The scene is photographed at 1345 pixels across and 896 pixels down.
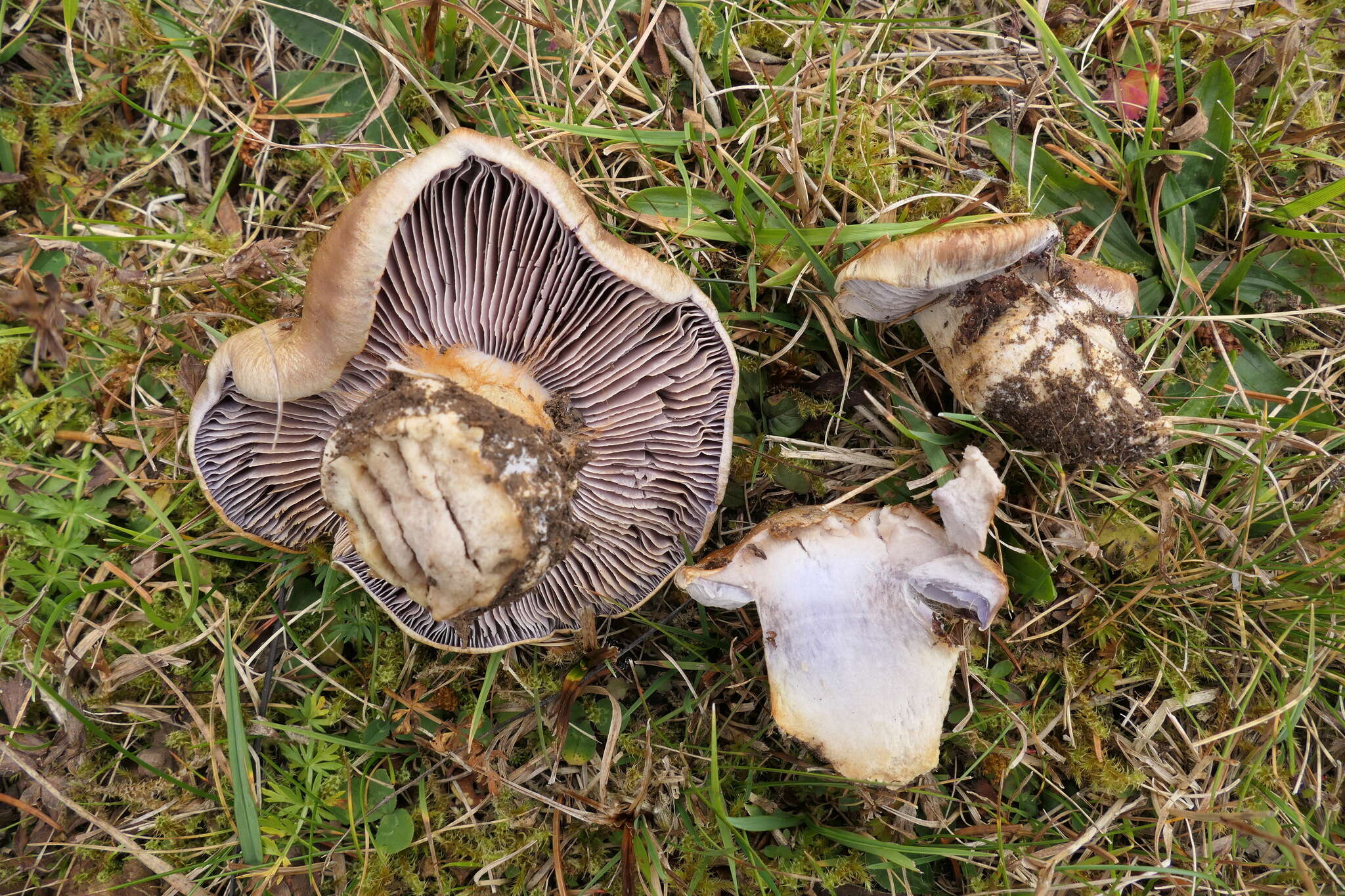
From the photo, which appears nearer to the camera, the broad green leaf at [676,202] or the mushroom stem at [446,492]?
the mushroom stem at [446,492]

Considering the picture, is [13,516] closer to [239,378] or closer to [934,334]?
[239,378]

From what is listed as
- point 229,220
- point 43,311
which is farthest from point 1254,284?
point 43,311

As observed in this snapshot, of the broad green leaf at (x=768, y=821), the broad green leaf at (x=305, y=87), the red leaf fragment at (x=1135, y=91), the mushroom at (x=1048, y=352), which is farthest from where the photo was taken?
the broad green leaf at (x=305, y=87)

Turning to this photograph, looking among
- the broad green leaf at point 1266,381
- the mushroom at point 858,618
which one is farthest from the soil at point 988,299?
the broad green leaf at point 1266,381

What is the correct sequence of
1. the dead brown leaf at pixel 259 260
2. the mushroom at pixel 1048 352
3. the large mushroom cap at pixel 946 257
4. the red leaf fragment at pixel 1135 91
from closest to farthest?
the large mushroom cap at pixel 946 257 < the mushroom at pixel 1048 352 < the dead brown leaf at pixel 259 260 < the red leaf fragment at pixel 1135 91

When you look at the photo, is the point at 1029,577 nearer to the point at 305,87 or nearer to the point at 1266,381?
the point at 1266,381

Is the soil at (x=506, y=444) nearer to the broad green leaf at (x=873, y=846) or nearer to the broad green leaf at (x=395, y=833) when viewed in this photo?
the broad green leaf at (x=395, y=833)

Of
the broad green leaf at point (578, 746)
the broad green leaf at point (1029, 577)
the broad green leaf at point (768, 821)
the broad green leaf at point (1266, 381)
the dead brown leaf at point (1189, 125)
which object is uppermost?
the dead brown leaf at point (1189, 125)
